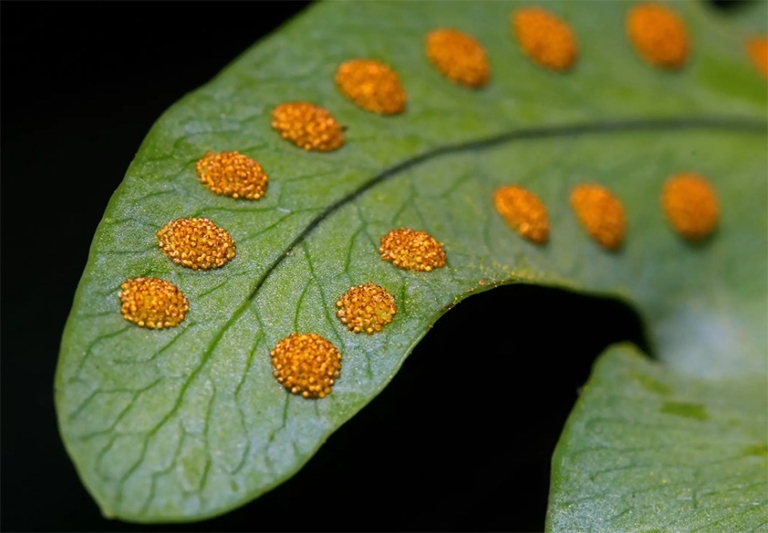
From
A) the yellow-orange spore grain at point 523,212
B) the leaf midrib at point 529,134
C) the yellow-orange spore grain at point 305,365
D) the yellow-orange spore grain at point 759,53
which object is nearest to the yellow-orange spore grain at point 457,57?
the leaf midrib at point 529,134

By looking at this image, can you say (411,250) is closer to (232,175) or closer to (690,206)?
(232,175)

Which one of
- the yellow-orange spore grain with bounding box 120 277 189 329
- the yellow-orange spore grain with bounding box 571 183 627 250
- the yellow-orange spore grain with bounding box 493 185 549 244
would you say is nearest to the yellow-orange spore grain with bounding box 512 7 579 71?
the yellow-orange spore grain with bounding box 571 183 627 250

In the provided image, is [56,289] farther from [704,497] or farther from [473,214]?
[704,497]

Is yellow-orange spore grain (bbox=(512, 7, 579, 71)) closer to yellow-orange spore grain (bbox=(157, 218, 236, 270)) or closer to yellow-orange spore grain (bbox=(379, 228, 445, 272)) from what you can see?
yellow-orange spore grain (bbox=(379, 228, 445, 272))

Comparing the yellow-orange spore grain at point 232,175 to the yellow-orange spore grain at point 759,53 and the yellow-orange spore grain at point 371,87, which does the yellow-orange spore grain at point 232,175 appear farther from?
the yellow-orange spore grain at point 759,53

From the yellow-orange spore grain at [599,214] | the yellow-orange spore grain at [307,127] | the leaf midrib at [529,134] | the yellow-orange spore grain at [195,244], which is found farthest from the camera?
the yellow-orange spore grain at [599,214]

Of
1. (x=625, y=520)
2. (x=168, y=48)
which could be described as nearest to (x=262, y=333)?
(x=625, y=520)
